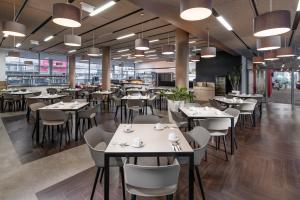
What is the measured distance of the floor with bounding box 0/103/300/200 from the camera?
2537 millimetres

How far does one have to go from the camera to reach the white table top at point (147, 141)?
1903 millimetres

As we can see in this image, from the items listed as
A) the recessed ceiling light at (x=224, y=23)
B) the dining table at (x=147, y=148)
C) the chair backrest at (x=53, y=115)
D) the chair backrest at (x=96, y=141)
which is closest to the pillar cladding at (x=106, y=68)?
the recessed ceiling light at (x=224, y=23)

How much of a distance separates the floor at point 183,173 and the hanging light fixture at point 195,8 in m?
2.37

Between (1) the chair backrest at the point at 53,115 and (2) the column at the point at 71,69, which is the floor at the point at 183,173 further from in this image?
(2) the column at the point at 71,69

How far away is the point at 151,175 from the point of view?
1.56 meters

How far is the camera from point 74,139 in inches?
187

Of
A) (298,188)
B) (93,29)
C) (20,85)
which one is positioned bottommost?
(298,188)

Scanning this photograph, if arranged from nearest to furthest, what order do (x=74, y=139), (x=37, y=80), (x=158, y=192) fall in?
(x=158, y=192) → (x=74, y=139) → (x=37, y=80)

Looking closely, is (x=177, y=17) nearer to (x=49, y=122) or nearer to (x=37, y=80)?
(x=49, y=122)

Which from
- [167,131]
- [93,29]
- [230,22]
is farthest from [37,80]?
[167,131]

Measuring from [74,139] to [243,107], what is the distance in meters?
4.86

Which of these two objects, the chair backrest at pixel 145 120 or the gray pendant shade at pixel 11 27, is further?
the gray pendant shade at pixel 11 27

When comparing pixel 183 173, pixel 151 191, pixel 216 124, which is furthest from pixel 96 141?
pixel 216 124

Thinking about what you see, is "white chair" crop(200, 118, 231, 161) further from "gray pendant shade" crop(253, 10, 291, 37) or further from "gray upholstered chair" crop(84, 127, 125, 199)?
"gray upholstered chair" crop(84, 127, 125, 199)
